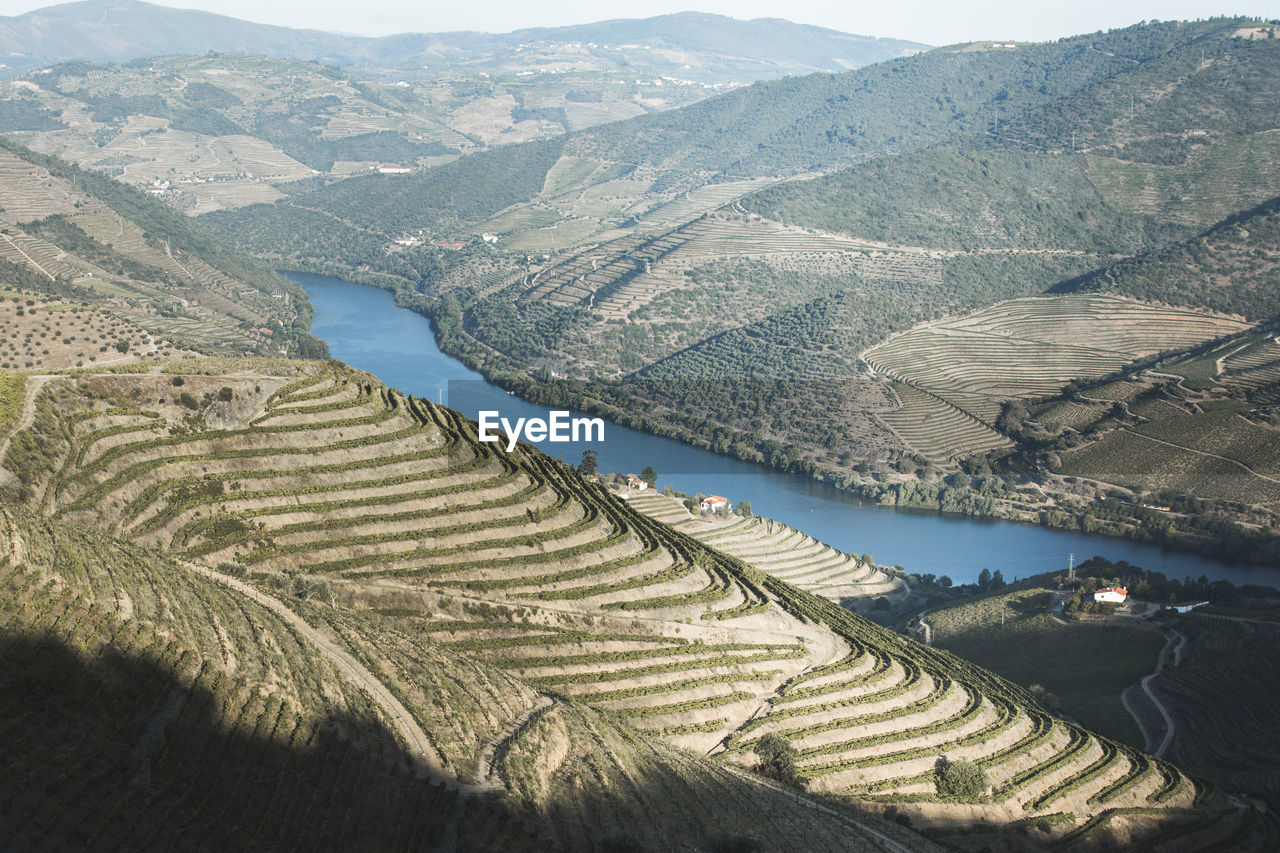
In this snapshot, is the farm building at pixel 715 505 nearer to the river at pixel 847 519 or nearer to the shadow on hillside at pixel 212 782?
the river at pixel 847 519

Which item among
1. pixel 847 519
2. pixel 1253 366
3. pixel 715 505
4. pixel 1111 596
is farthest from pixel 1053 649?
A: pixel 1253 366

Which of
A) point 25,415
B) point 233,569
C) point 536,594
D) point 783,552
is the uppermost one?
point 25,415

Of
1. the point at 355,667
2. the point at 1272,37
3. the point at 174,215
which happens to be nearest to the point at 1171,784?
the point at 355,667

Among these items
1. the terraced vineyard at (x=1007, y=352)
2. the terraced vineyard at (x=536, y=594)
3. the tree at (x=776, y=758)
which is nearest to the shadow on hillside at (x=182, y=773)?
the terraced vineyard at (x=536, y=594)

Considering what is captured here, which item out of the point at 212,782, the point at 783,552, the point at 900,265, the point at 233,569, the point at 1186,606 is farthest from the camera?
the point at 900,265

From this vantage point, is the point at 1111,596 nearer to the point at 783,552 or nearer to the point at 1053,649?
the point at 1053,649

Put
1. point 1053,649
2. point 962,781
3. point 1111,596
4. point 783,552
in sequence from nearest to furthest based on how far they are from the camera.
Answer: point 962,781 < point 1053,649 < point 1111,596 < point 783,552

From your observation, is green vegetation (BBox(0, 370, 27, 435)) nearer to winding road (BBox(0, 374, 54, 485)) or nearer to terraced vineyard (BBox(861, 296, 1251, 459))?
winding road (BBox(0, 374, 54, 485))
